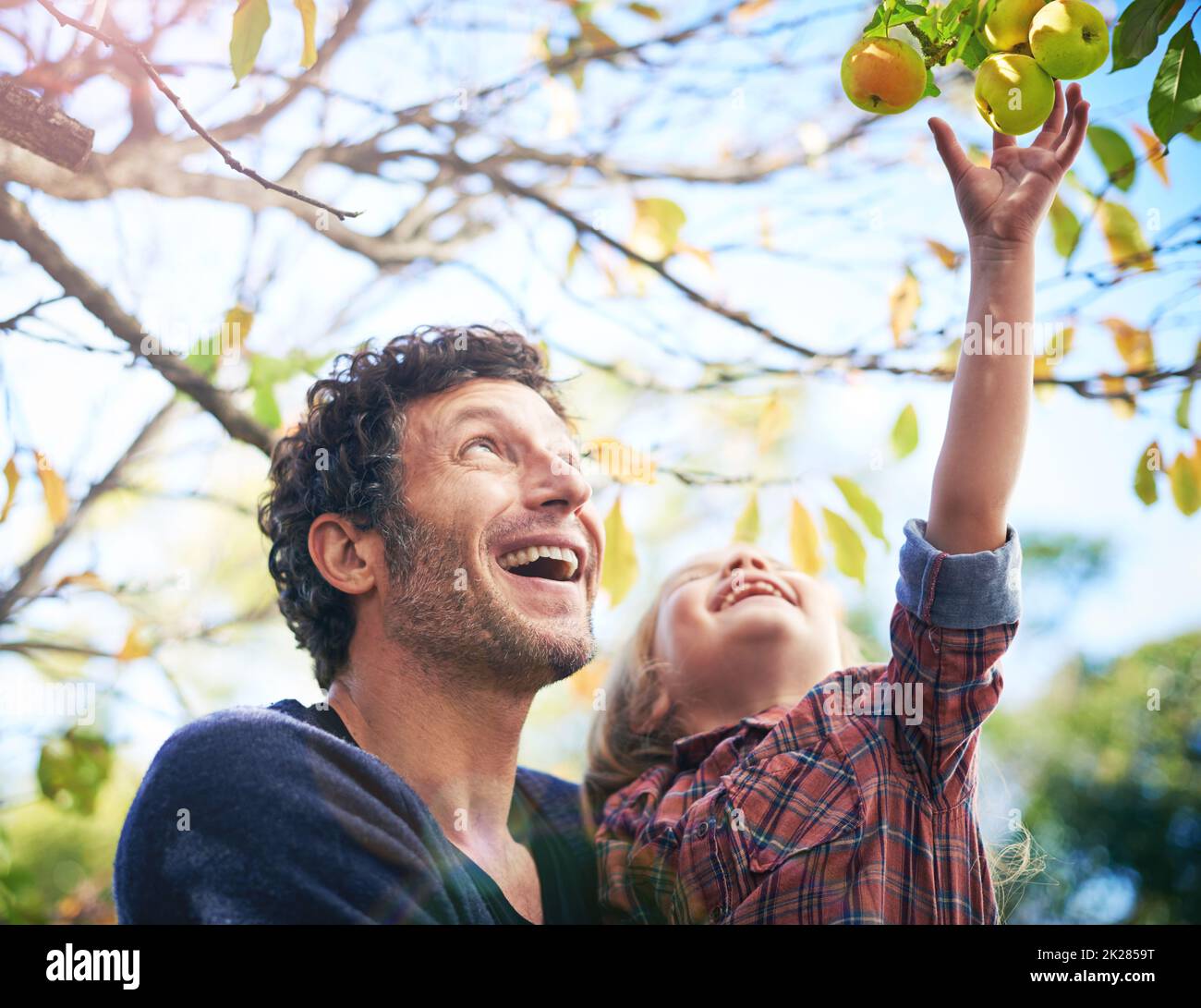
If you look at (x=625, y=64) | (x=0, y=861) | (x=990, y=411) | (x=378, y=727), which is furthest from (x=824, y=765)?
(x=625, y=64)

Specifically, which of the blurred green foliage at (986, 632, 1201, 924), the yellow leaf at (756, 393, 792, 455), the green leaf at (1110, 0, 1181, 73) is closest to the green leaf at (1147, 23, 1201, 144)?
the green leaf at (1110, 0, 1181, 73)

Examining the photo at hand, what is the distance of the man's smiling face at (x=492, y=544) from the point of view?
1.35 meters

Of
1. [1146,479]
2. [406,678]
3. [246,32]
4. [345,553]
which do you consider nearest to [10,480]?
[345,553]

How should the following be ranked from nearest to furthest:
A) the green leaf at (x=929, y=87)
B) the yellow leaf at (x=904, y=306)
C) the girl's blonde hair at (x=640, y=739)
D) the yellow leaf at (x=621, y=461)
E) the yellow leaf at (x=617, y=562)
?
the green leaf at (x=929, y=87) < the girl's blonde hair at (x=640, y=739) < the yellow leaf at (x=617, y=562) < the yellow leaf at (x=621, y=461) < the yellow leaf at (x=904, y=306)

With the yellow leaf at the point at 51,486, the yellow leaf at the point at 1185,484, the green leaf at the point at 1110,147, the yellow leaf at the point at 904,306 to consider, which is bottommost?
the yellow leaf at the point at 1185,484

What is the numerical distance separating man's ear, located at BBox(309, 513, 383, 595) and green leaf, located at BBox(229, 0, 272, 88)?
0.59m

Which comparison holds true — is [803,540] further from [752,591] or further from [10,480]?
[10,480]

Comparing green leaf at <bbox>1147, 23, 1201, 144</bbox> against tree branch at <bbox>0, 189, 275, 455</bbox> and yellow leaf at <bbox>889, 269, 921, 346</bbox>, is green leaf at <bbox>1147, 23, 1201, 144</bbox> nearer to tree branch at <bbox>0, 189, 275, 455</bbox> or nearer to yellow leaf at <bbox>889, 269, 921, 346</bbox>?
yellow leaf at <bbox>889, 269, 921, 346</bbox>

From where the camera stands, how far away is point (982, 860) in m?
1.27

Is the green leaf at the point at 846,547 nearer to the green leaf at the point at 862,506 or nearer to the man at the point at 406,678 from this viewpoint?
the green leaf at the point at 862,506

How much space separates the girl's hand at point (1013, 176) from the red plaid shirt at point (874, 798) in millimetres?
318

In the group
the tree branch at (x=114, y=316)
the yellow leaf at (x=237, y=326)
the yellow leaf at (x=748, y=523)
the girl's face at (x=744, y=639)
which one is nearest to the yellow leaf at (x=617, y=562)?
the girl's face at (x=744, y=639)

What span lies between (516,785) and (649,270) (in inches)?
34.6
